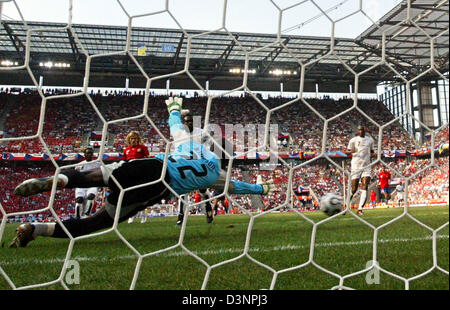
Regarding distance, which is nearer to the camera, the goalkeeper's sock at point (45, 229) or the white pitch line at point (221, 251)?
the goalkeeper's sock at point (45, 229)

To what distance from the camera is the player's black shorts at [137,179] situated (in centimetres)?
223

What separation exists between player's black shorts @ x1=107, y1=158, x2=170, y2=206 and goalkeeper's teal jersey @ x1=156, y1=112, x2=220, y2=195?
0.17 m

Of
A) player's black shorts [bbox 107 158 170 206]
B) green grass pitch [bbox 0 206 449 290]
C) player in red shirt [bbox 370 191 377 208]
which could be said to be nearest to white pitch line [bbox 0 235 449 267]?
green grass pitch [bbox 0 206 449 290]

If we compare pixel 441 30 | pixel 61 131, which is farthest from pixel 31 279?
pixel 61 131

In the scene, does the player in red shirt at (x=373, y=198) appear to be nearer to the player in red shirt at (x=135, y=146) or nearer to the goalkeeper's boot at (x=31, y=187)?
the player in red shirt at (x=135, y=146)

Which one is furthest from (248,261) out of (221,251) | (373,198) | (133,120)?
(373,198)

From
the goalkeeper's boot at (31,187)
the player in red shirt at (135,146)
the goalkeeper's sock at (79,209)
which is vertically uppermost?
the player in red shirt at (135,146)

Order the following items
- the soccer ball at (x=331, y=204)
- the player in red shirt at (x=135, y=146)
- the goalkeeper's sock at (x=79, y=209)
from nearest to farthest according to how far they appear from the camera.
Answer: the soccer ball at (x=331, y=204), the player in red shirt at (x=135, y=146), the goalkeeper's sock at (x=79, y=209)

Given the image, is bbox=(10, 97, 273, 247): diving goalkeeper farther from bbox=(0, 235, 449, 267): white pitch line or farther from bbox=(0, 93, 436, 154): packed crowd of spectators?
bbox=(0, 93, 436, 154): packed crowd of spectators

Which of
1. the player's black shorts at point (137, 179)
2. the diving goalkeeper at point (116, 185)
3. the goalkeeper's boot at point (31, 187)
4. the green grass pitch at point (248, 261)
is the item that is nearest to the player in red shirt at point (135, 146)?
the green grass pitch at point (248, 261)

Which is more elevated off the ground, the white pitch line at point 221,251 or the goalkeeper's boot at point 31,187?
the goalkeeper's boot at point 31,187

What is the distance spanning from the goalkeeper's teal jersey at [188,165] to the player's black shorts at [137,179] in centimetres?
17

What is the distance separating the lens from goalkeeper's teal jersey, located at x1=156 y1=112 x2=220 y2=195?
2627 millimetres
